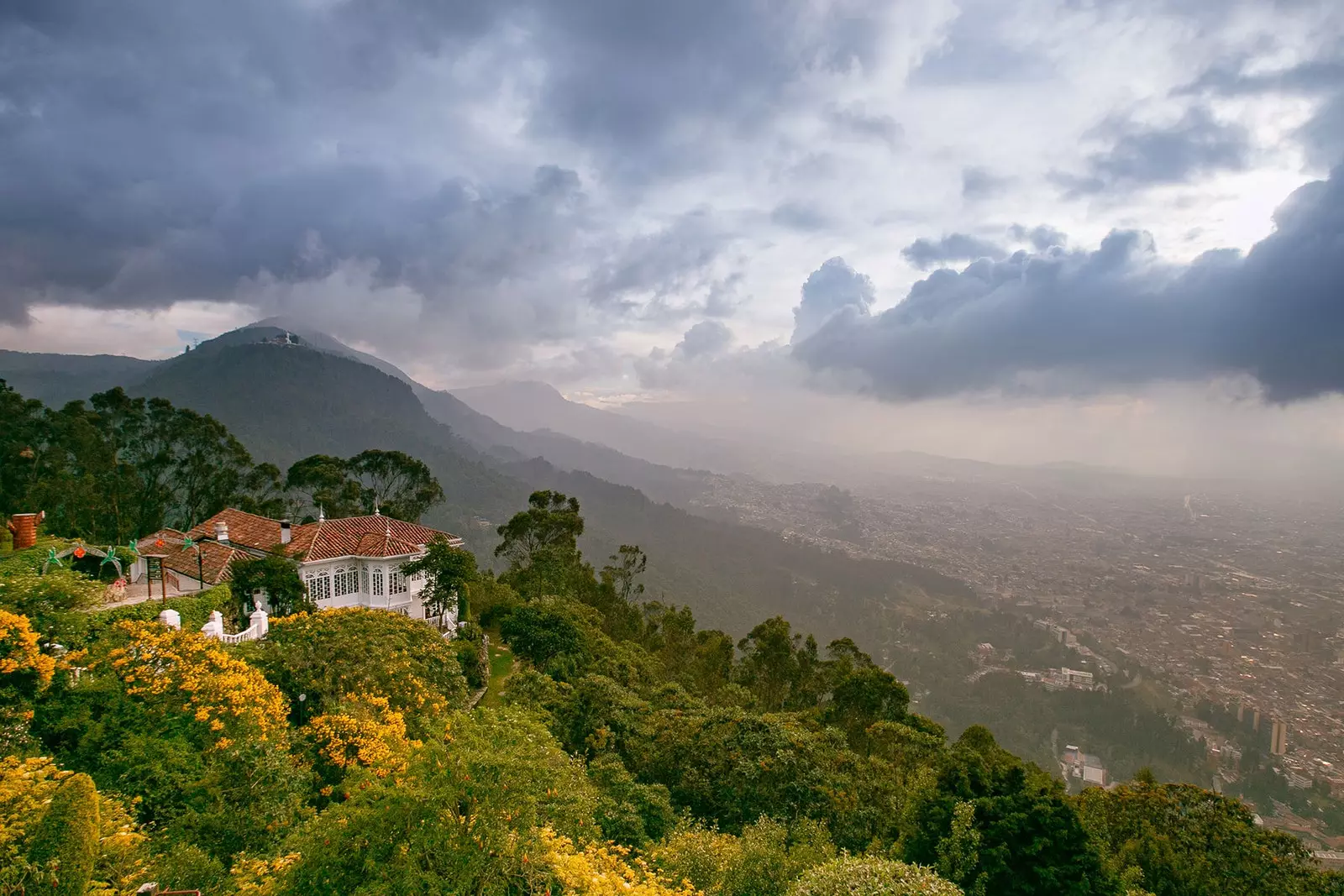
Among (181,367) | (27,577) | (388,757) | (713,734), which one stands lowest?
(713,734)

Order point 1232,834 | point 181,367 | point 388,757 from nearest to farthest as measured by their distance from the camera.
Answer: point 388,757
point 1232,834
point 181,367

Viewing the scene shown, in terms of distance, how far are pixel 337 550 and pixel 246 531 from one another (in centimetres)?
553

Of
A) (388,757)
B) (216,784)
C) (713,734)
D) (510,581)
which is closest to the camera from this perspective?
(216,784)

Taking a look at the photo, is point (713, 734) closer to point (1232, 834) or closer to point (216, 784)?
point (216, 784)

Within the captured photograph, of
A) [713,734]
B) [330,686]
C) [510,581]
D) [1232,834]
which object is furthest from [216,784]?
[510,581]

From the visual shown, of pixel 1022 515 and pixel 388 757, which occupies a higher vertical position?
pixel 388 757

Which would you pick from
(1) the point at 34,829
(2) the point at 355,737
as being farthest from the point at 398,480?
(1) the point at 34,829

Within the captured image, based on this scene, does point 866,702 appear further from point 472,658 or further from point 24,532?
point 24,532

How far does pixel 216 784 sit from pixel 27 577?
6199 millimetres

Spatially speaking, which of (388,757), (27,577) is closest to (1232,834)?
(388,757)

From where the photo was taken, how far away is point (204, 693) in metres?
11.1

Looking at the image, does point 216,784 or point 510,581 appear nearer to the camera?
point 216,784

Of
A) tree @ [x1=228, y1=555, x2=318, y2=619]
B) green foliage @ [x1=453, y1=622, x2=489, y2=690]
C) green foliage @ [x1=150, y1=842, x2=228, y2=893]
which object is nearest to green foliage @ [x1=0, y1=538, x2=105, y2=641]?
green foliage @ [x1=150, y1=842, x2=228, y2=893]

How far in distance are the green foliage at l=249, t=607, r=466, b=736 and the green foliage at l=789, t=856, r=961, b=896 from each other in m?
8.34
